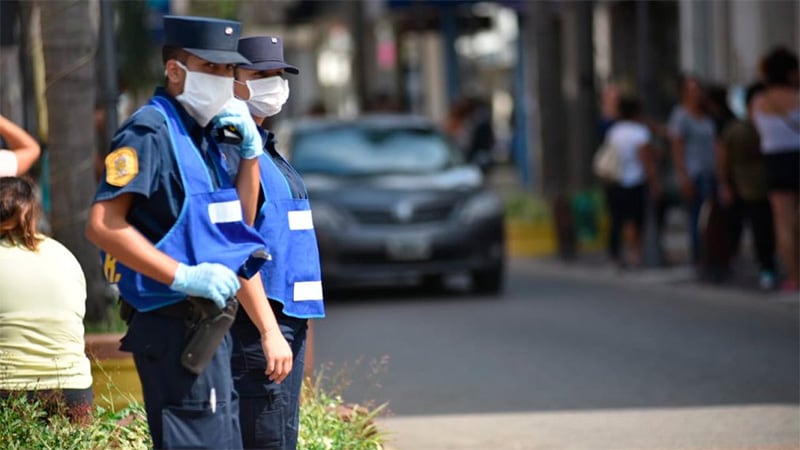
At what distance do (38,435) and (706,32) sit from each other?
1904cm

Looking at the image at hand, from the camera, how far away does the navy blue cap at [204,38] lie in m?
4.91

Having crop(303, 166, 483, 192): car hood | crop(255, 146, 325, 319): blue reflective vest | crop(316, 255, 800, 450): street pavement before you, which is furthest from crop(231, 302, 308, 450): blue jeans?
crop(303, 166, 483, 192): car hood

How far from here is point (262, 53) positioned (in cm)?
573

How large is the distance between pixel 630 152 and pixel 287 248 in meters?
12.6

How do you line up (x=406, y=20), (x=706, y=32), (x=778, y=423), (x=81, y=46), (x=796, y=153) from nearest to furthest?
(x=778, y=423) → (x=81, y=46) → (x=796, y=153) → (x=706, y=32) → (x=406, y=20)

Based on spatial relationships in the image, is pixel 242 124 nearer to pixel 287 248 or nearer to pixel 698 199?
pixel 287 248

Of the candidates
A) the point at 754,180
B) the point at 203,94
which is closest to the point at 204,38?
the point at 203,94

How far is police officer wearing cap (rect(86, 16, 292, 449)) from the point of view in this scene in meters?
4.76

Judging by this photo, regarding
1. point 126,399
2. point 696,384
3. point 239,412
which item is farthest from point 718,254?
point 239,412

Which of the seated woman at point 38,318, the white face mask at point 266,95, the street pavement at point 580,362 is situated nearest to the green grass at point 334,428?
the street pavement at point 580,362

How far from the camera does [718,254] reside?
1625 cm

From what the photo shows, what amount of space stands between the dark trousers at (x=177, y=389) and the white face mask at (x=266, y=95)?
1024 millimetres

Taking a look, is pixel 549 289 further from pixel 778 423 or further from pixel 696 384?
pixel 778 423

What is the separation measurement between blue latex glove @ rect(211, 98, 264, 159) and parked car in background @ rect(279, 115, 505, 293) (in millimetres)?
10916
